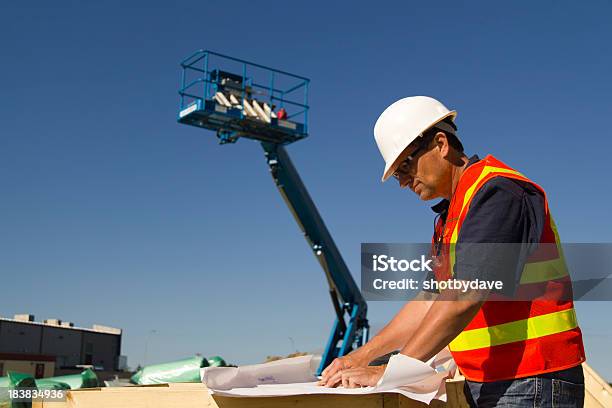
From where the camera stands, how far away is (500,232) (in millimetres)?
2428

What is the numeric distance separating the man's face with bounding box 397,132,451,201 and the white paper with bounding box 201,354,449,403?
742 millimetres

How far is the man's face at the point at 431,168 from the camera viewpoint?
9.58 feet

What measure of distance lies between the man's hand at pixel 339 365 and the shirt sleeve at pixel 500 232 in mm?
770

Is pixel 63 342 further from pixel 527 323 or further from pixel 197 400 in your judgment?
pixel 527 323

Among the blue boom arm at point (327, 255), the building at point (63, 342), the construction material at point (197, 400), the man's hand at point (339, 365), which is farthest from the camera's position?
the building at point (63, 342)

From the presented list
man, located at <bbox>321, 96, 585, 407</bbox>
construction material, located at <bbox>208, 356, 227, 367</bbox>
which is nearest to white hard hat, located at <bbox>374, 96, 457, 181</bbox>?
man, located at <bbox>321, 96, 585, 407</bbox>

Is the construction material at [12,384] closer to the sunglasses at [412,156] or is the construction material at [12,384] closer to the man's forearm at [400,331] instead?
the man's forearm at [400,331]

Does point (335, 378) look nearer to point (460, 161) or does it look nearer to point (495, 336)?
point (495, 336)

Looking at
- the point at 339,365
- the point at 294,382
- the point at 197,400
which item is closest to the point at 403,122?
the point at 339,365

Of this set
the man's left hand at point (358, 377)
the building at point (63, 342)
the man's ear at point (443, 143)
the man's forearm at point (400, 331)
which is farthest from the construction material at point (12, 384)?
the building at point (63, 342)

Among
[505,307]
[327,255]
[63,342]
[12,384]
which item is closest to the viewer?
[505,307]

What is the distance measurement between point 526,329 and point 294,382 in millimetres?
1184

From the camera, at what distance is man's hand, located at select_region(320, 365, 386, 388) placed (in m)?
2.71

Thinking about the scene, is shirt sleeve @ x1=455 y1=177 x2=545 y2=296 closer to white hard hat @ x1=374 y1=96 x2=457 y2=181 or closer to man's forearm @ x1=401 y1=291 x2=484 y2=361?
man's forearm @ x1=401 y1=291 x2=484 y2=361
